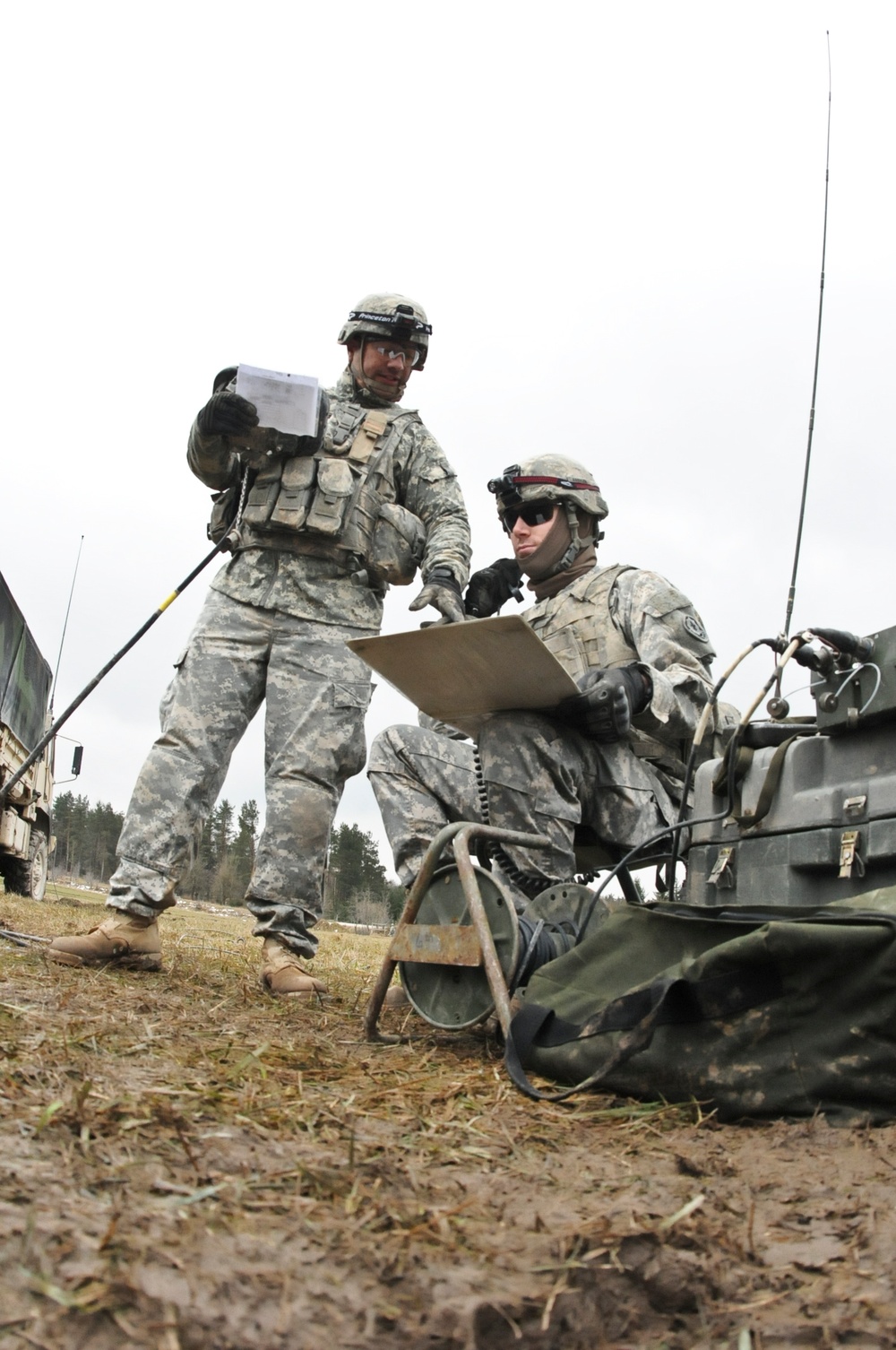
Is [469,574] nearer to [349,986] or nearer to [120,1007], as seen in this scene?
[349,986]

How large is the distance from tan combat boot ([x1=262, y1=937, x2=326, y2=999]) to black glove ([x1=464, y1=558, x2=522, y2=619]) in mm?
1529

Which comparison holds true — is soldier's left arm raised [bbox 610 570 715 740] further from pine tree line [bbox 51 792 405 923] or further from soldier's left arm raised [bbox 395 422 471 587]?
pine tree line [bbox 51 792 405 923]

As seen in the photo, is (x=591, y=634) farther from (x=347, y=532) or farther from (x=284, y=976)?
(x=284, y=976)

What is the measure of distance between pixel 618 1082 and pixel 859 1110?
1.50 feet

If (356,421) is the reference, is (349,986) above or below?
below

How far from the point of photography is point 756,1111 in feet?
6.96

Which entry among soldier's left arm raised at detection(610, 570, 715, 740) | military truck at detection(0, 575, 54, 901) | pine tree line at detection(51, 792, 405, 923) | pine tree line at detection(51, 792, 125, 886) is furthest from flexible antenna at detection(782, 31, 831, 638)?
pine tree line at detection(51, 792, 125, 886)

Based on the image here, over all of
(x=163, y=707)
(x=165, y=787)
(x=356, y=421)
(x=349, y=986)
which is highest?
(x=356, y=421)

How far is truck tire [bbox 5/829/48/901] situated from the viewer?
512 inches

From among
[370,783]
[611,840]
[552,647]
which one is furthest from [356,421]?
[611,840]

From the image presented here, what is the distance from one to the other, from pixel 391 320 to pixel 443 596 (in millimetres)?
1173

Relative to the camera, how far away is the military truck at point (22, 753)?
10.7 m

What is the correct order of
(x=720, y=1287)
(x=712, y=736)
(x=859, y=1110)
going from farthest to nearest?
(x=712, y=736)
(x=859, y=1110)
(x=720, y=1287)

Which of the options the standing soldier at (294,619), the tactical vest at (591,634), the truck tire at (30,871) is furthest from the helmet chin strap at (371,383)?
the truck tire at (30,871)
